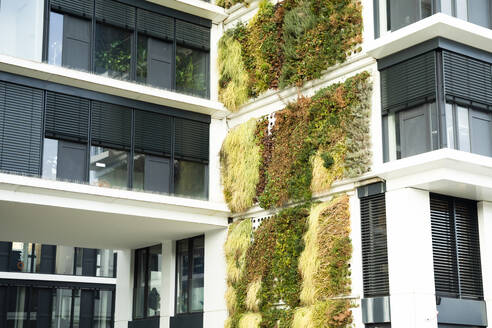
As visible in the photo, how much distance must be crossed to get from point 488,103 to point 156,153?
277 inches

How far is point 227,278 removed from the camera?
15.9m

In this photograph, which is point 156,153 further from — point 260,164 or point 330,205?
point 330,205

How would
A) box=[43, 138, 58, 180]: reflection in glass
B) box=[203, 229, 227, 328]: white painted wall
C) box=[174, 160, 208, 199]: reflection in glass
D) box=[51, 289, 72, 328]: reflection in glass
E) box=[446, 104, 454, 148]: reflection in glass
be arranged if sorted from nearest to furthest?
box=[446, 104, 454, 148]: reflection in glass → box=[43, 138, 58, 180]: reflection in glass → box=[203, 229, 227, 328]: white painted wall → box=[174, 160, 208, 199]: reflection in glass → box=[51, 289, 72, 328]: reflection in glass

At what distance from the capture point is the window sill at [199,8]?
16703 mm

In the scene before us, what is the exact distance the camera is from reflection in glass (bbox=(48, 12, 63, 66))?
48.9 ft

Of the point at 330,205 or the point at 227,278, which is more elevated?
the point at 330,205

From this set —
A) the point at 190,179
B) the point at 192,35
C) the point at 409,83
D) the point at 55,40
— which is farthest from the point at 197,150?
the point at 409,83

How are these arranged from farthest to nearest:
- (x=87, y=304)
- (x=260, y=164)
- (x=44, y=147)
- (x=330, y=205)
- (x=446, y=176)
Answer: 1. (x=87, y=304)
2. (x=260, y=164)
3. (x=44, y=147)
4. (x=330, y=205)
5. (x=446, y=176)

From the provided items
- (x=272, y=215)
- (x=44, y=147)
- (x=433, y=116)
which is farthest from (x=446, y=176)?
(x=44, y=147)

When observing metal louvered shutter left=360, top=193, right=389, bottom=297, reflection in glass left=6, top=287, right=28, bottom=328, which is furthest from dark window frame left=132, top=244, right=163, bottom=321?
reflection in glass left=6, top=287, right=28, bottom=328

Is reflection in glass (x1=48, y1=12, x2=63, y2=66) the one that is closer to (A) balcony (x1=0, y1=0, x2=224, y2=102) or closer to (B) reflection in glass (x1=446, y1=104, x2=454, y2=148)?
(A) balcony (x1=0, y1=0, x2=224, y2=102)

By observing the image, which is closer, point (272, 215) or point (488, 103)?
point (488, 103)

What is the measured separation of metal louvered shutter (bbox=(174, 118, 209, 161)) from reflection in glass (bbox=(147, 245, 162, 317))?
10.7 feet


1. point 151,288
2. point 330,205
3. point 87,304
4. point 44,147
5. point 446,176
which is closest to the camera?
point 446,176
